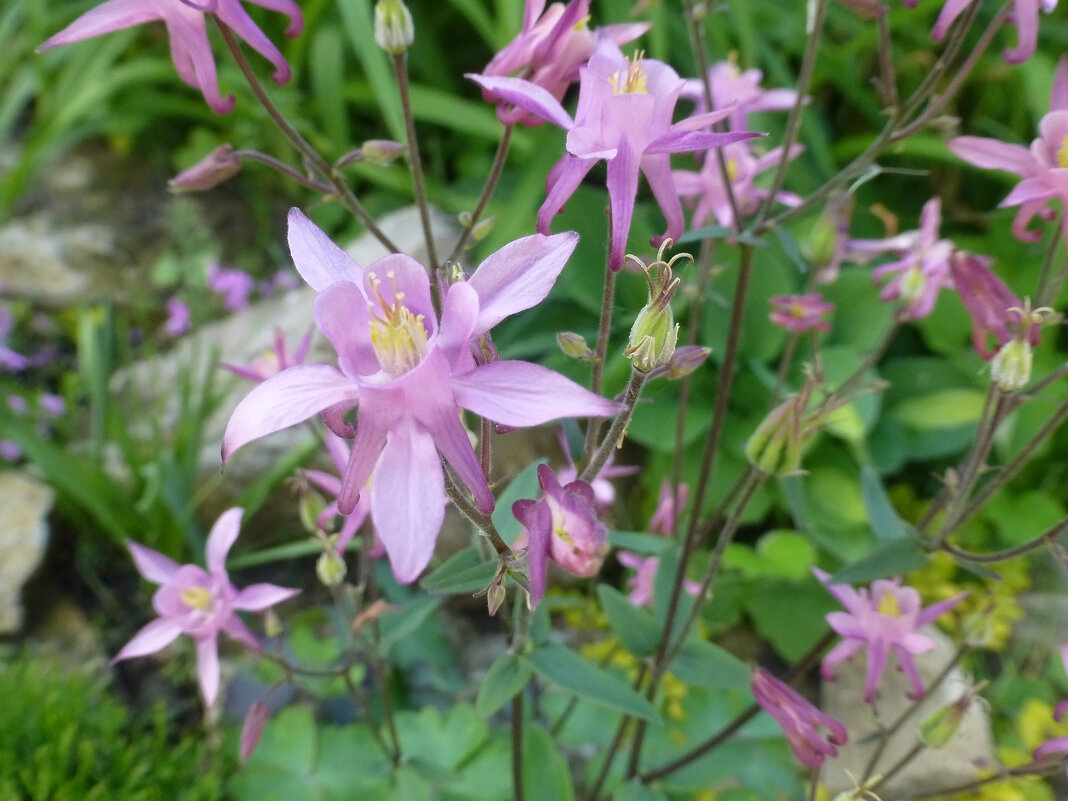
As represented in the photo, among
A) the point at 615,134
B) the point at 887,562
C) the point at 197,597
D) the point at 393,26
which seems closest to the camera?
the point at 615,134

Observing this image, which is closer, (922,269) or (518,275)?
(518,275)

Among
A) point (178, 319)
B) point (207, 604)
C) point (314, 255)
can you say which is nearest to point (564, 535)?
point (314, 255)

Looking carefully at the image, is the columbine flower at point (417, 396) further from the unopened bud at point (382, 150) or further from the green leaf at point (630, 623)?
the green leaf at point (630, 623)

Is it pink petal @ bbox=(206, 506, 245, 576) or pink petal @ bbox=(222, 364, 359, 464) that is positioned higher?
pink petal @ bbox=(222, 364, 359, 464)

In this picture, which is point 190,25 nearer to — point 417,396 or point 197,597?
point 417,396

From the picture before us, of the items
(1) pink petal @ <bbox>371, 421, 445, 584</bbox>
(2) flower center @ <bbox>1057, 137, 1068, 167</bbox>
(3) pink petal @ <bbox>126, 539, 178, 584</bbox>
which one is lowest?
(3) pink petal @ <bbox>126, 539, 178, 584</bbox>

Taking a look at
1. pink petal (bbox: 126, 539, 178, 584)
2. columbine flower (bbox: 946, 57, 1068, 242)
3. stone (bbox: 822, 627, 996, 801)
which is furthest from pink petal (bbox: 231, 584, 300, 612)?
stone (bbox: 822, 627, 996, 801)

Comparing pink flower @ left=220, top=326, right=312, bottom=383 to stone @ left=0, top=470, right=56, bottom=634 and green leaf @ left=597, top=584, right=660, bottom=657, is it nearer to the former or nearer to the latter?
green leaf @ left=597, top=584, right=660, bottom=657
